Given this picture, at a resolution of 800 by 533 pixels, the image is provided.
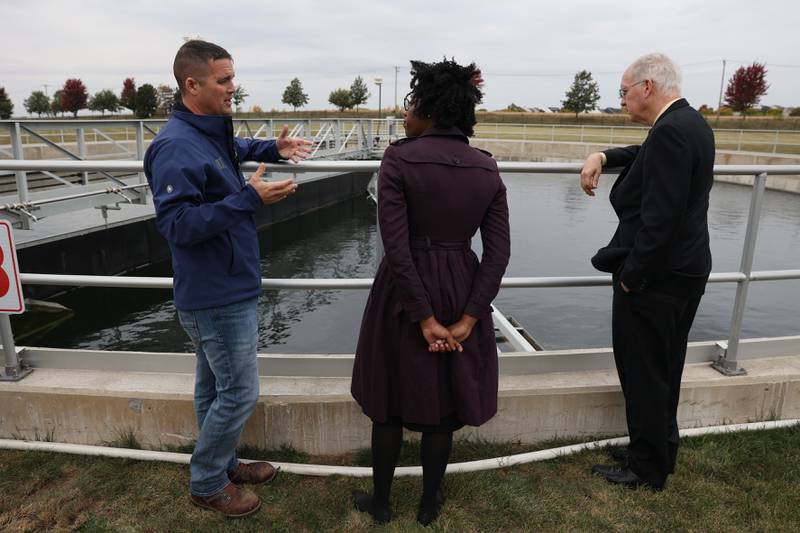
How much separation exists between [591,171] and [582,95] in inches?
2345

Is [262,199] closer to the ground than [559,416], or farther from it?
farther from it

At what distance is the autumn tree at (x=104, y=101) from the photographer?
55.0 meters

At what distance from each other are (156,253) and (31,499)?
10.4m

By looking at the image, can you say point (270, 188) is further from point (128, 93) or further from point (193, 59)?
point (128, 93)

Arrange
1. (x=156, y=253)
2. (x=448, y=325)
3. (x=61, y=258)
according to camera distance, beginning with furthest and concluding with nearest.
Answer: (x=156, y=253) → (x=61, y=258) → (x=448, y=325)

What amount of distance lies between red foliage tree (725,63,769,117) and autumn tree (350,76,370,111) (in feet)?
120

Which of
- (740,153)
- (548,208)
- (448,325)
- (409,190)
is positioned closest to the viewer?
(409,190)

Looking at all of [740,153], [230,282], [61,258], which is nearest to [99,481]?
[230,282]

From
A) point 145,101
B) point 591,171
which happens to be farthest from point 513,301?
point 145,101

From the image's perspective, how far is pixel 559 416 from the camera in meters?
2.65

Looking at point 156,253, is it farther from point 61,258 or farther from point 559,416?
point 559,416

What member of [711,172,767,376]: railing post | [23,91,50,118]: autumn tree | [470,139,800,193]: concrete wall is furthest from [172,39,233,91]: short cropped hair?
[23,91,50,118]: autumn tree

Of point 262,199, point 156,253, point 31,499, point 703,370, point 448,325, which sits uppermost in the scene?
point 262,199

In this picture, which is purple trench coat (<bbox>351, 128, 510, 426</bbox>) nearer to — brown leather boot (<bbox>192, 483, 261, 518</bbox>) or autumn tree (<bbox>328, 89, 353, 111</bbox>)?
brown leather boot (<bbox>192, 483, 261, 518</bbox>)
